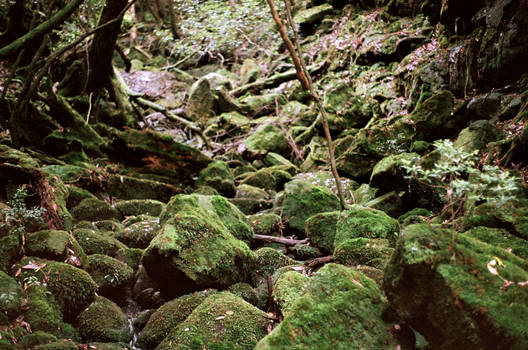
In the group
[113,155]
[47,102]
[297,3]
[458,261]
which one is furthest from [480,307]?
[297,3]

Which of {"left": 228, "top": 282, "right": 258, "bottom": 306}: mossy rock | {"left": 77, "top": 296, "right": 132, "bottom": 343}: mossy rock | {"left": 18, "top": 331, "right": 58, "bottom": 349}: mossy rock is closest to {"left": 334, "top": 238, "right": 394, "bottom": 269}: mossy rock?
{"left": 228, "top": 282, "right": 258, "bottom": 306}: mossy rock

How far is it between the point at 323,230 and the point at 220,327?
99.6 inches

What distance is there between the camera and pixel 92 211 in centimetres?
624

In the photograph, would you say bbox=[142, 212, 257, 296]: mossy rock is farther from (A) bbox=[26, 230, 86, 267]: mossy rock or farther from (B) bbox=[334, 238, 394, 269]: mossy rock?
(B) bbox=[334, 238, 394, 269]: mossy rock

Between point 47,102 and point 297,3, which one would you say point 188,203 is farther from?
point 297,3

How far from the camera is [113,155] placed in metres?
9.09

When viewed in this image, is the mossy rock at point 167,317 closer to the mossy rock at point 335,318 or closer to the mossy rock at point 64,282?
the mossy rock at point 64,282

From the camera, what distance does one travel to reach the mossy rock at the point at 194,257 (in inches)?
151

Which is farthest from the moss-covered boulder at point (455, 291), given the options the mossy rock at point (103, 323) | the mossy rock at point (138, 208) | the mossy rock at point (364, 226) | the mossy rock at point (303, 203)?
the mossy rock at point (138, 208)

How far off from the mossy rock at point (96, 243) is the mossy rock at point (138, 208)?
66.9 inches

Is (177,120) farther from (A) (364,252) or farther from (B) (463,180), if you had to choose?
(B) (463,180)

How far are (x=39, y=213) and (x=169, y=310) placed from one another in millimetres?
2037

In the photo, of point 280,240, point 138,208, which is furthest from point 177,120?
point 280,240

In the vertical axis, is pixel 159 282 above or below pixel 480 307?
below
